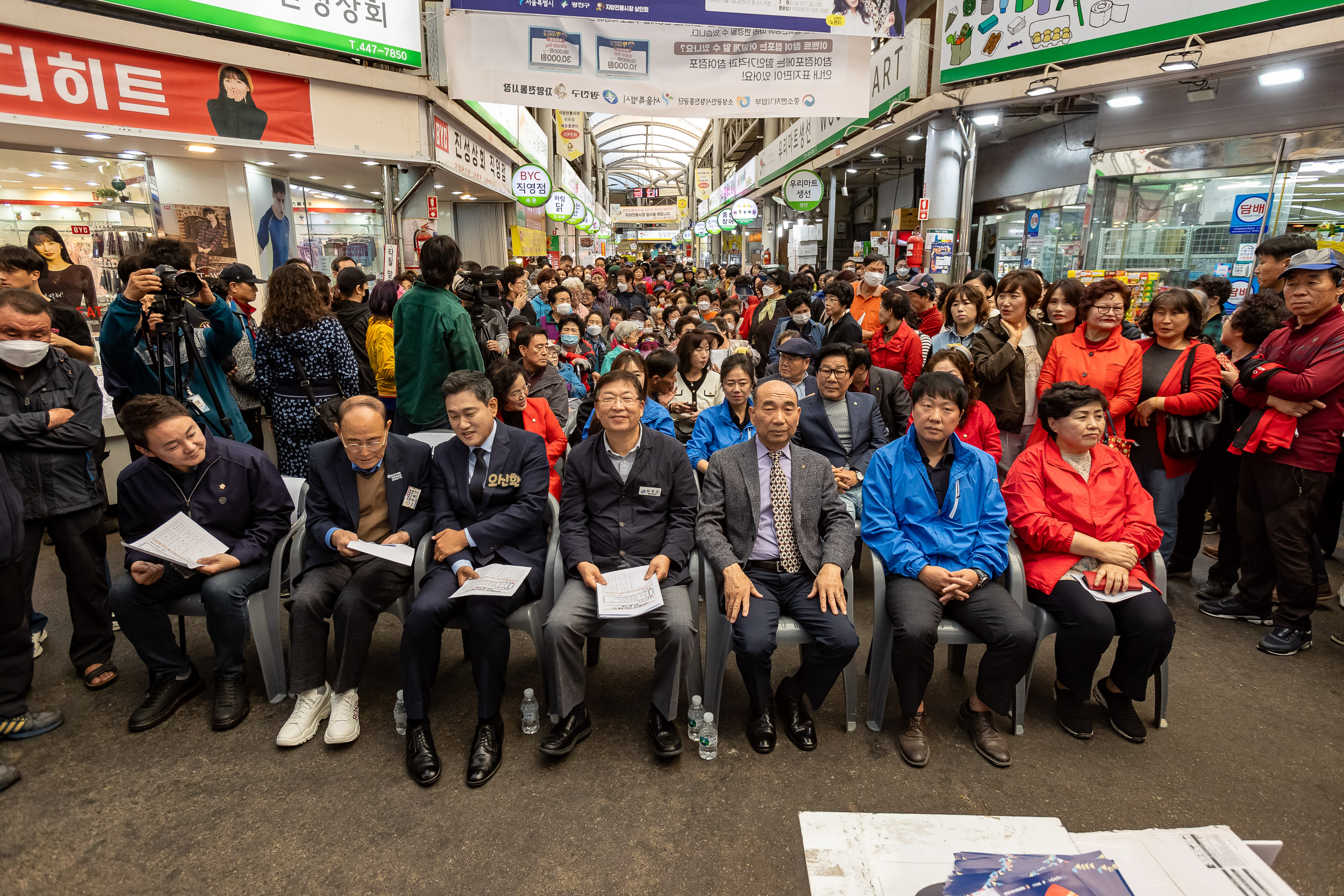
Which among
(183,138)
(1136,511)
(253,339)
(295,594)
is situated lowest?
(295,594)

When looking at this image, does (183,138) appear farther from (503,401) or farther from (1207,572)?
(1207,572)

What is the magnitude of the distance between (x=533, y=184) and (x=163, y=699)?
10320 millimetres

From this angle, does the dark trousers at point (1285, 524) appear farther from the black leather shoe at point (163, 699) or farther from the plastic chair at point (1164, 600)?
the black leather shoe at point (163, 699)

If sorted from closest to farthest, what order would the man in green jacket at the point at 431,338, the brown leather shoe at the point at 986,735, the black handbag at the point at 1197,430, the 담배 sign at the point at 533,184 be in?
the brown leather shoe at the point at 986,735 < the black handbag at the point at 1197,430 < the man in green jacket at the point at 431,338 < the 담배 sign at the point at 533,184

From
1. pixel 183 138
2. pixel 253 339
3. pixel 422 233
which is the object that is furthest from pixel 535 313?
pixel 183 138

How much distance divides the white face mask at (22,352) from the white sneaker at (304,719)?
1.91 metres

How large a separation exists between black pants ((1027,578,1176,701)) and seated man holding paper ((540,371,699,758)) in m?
1.62

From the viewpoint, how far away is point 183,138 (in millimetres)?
6562

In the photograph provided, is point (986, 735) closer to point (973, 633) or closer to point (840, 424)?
point (973, 633)

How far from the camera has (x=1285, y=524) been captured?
3467mm

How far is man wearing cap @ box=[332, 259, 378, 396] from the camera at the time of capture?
5.14m

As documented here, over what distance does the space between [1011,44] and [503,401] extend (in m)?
7.93

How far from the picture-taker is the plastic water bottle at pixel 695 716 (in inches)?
111

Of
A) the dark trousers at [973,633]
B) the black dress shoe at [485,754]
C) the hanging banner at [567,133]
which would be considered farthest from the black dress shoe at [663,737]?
the hanging banner at [567,133]
